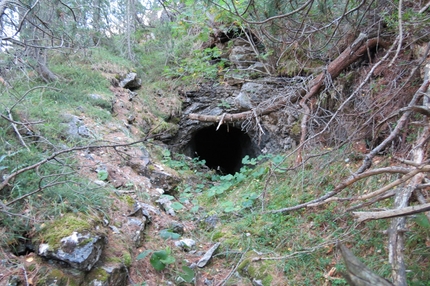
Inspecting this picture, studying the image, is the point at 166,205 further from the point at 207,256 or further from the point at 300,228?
the point at 300,228

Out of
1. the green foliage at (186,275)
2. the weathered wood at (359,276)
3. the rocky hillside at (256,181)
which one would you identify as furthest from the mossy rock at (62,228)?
the weathered wood at (359,276)

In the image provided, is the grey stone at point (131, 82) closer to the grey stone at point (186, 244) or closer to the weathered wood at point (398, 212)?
the grey stone at point (186, 244)

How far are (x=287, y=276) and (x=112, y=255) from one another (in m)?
1.58

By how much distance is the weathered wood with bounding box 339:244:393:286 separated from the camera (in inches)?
47.1

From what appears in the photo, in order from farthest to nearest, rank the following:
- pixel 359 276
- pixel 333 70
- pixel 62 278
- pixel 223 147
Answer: pixel 223 147, pixel 333 70, pixel 62 278, pixel 359 276

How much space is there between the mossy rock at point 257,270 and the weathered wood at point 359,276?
1.52m

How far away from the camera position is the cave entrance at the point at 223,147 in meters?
8.48

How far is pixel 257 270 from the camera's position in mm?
2760

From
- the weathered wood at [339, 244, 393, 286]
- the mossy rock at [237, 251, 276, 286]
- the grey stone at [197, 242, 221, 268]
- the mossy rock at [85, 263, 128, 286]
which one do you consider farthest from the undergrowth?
the mossy rock at [85, 263, 128, 286]

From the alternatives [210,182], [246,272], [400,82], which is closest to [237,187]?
[210,182]

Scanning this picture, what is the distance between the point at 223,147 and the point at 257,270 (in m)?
7.46

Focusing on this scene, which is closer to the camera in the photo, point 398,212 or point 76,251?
point 398,212

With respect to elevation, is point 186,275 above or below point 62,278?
above

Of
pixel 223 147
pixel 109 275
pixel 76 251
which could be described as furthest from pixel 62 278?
pixel 223 147
